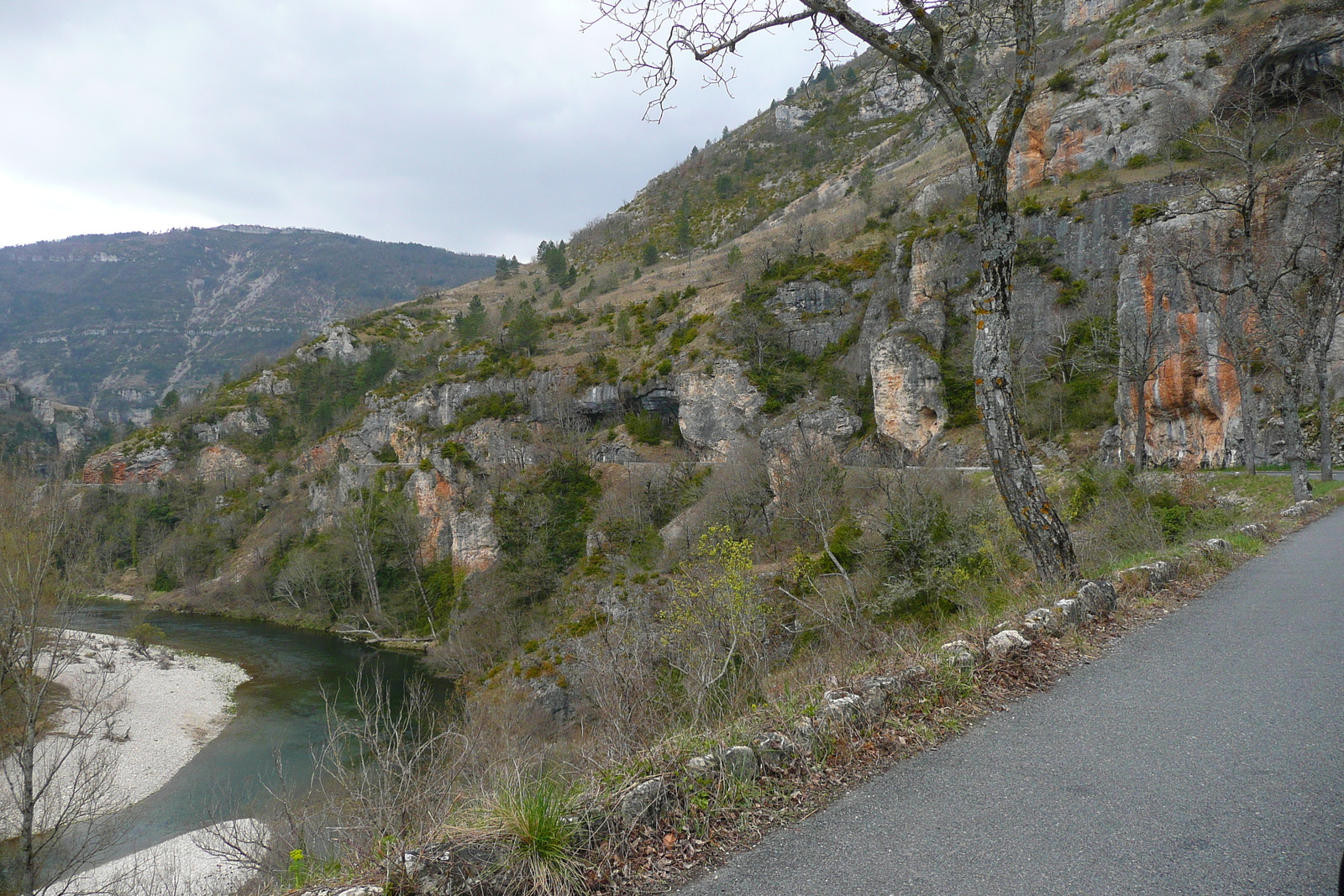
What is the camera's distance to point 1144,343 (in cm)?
2341

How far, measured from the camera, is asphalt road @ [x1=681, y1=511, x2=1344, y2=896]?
2309mm

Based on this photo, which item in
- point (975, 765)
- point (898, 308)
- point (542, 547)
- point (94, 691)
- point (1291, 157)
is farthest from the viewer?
point (898, 308)

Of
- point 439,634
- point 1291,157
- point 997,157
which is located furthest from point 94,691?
A: point 1291,157

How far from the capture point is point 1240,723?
353 cm

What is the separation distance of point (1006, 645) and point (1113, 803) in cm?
191

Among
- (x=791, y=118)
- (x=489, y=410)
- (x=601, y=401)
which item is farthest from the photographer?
(x=791, y=118)

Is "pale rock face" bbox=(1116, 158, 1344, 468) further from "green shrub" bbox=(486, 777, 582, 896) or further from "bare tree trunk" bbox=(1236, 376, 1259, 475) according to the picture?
"green shrub" bbox=(486, 777, 582, 896)

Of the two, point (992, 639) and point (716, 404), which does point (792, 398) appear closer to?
point (716, 404)

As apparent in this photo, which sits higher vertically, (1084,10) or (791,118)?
(791,118)

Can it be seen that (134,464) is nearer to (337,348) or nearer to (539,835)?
(337,348)

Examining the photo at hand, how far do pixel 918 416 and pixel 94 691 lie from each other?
140ft

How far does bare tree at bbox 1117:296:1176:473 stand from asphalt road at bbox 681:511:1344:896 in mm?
21706

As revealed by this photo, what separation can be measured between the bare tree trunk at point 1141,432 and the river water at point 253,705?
80.3 ft

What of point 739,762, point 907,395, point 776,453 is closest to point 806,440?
point 776,453
